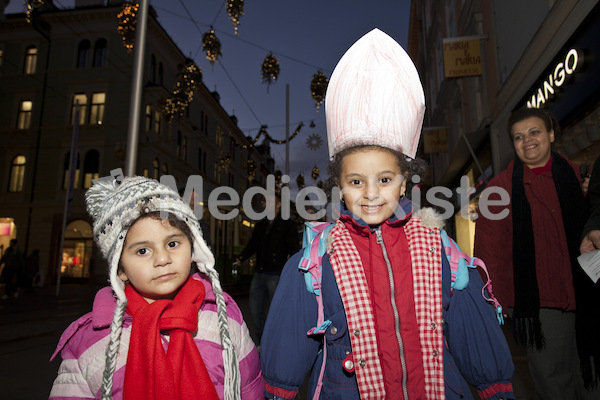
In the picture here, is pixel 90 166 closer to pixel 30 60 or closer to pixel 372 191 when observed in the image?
pixel 30 60

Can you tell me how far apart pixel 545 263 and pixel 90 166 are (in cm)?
2483

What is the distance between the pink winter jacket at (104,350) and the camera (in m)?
1.70

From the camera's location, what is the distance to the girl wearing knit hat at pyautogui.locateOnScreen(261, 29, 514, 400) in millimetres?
1646

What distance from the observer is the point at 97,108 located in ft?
78.3

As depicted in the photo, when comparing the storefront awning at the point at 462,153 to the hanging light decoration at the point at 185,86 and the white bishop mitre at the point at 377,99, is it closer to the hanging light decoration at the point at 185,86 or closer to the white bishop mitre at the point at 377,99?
the white bishop mitre at the point at 377,99

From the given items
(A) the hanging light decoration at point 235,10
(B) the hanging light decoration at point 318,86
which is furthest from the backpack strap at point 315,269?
(B) the hanging light decoration at point 318,86

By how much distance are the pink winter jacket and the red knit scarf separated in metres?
0.09

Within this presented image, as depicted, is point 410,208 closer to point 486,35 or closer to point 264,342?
point 264,342

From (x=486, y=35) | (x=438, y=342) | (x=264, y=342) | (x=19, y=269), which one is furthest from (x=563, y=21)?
(x=19, y=269)

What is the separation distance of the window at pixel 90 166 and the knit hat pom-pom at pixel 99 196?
2327 centimetres

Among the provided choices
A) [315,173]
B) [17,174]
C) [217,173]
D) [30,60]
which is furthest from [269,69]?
[217,173]

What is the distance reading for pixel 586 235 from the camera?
2.10m

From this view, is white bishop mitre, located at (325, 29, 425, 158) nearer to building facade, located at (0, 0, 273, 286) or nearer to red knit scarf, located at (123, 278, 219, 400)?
red knit scarf, located at (123, 278, 219, 400)

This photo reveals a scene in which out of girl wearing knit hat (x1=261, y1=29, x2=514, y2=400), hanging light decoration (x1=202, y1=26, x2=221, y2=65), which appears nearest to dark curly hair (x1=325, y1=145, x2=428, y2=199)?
girl wearing knit hat (x1=261, y1=29, x2=514, y2=400)
